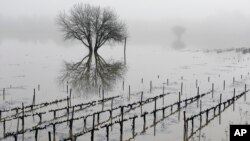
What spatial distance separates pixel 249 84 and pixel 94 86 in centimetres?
1150

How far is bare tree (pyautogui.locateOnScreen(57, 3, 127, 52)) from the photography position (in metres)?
61.9

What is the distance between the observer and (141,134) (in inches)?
543

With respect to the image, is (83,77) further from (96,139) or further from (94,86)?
(96,139)

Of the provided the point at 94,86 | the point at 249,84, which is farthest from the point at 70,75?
the point at 249,84

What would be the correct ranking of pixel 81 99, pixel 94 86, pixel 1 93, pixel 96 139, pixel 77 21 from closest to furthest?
1. pixel 96 139
2. pixel 81 99
3. pixel 1 93
4. pixel 94 86
5. pixel 77 21

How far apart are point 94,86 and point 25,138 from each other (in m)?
12.1

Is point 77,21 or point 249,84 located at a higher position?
point 77,21

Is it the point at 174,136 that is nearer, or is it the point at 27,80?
the point at 174,136

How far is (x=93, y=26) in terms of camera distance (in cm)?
6216

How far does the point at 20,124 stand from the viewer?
14836mm

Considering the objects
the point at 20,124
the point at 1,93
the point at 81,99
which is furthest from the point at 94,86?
the point at 20,124

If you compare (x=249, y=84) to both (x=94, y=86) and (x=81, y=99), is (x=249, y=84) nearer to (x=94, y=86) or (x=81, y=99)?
(x=94, y=86)

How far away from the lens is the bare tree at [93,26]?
61.9m

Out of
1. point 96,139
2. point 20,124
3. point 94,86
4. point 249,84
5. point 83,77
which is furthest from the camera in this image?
point 83,77
